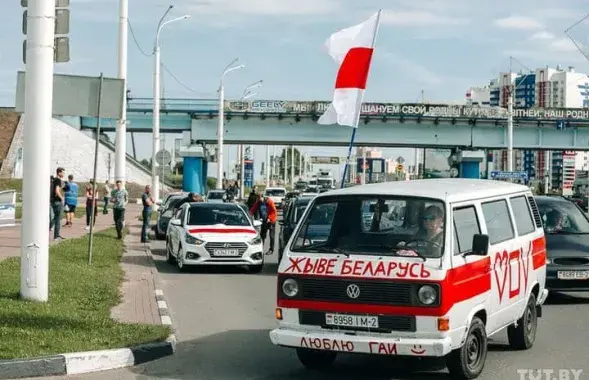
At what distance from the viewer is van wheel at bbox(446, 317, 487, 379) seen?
845 cm

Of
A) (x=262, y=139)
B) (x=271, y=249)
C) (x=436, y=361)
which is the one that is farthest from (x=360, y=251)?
(x=262, y=139)

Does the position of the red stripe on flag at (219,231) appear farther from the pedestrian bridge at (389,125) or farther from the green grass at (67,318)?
the pedestrian bridge at (389,125)

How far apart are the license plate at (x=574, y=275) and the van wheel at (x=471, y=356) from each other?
599cm

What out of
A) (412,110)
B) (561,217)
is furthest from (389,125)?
(561,217)

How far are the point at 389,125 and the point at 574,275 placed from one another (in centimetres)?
4951

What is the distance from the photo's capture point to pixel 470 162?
212 feet

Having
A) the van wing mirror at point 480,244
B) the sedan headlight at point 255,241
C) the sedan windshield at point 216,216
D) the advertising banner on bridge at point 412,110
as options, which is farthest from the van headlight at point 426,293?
the advertising banner on bridge at point 412,110

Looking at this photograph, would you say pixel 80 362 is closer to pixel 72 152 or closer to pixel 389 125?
pixel 389 125

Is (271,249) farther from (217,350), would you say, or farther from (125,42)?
(217,350)

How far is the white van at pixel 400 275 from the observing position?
8156 mm

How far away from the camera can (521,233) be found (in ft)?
34.0

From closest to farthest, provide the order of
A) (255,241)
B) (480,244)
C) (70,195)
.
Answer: (480,244)
(255,241)
(70,195)

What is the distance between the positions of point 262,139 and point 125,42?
1504 inches

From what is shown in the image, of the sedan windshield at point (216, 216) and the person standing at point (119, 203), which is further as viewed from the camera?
the person standing at point (119, 203)
